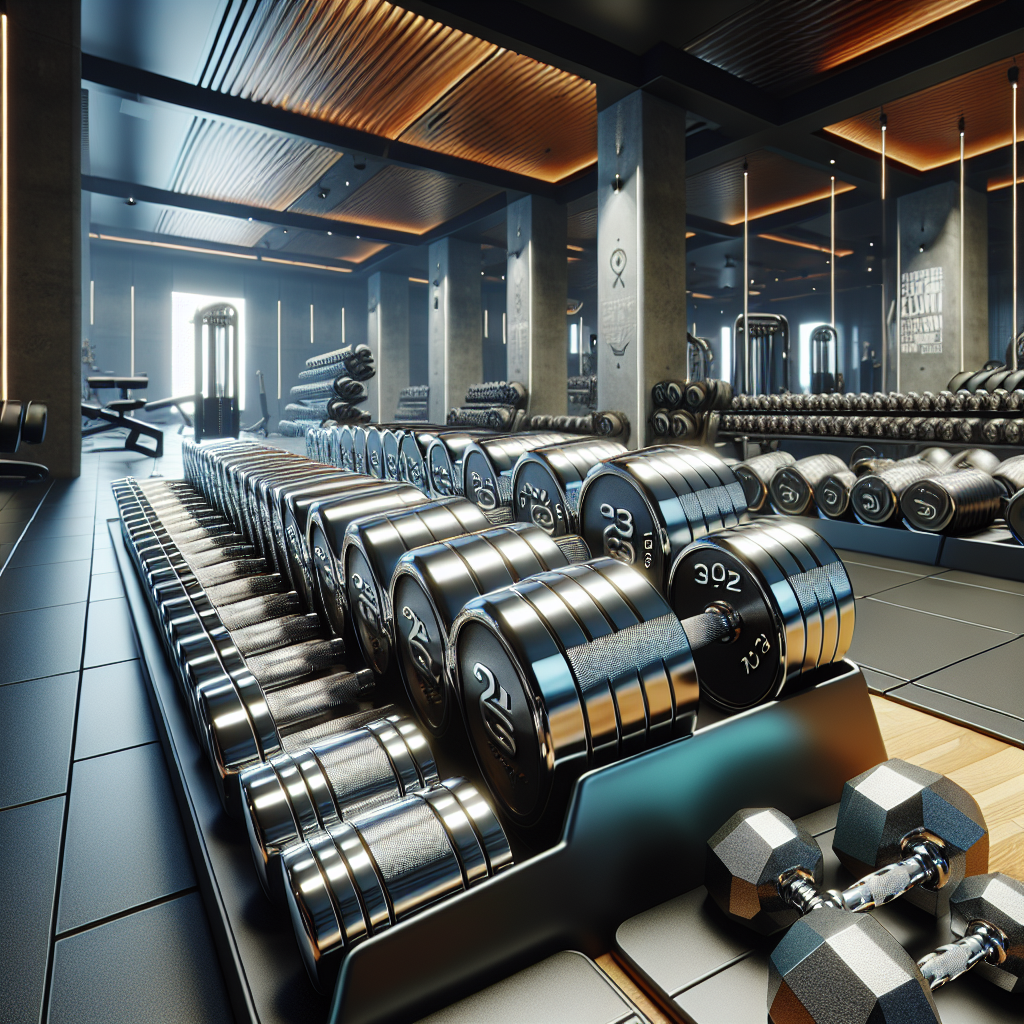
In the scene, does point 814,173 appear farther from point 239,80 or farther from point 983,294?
point 239,80

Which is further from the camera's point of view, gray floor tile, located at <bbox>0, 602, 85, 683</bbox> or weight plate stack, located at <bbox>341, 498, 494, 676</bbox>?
gray floor tile, located at <bbox>0, 602, 85, 683</bbox>

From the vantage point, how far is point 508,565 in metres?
1.17

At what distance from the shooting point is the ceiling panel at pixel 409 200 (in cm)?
969

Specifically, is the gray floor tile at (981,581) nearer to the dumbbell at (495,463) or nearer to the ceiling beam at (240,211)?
the dumbbell at (495,463)

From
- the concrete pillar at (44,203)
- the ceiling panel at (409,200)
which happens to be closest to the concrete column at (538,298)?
the ceiling panel at (409,200)

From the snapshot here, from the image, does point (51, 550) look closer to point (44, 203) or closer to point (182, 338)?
point (44, 203)

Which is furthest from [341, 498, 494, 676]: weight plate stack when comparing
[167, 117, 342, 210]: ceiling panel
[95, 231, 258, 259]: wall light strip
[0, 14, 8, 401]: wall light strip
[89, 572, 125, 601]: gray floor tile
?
[95, 231, 258, 259]: wall light strip

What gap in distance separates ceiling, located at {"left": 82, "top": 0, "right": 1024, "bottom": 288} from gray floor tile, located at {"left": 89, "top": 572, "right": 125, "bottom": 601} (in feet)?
16.0

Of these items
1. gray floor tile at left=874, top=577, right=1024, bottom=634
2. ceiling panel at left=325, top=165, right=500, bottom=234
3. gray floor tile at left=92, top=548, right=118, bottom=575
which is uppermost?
ceiling panel at left=325, top=165, right=500, bottom=234

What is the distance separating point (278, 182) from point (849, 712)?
36.7 feet

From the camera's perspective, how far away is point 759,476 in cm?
369

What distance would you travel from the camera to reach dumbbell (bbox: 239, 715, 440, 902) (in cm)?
85

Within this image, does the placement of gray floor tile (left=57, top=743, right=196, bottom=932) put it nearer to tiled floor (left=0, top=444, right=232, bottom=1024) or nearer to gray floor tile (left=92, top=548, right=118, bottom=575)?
tiled floor (left=0, top=444, right=232, bottom=1024)

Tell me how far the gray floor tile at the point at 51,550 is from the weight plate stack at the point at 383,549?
2036mm
